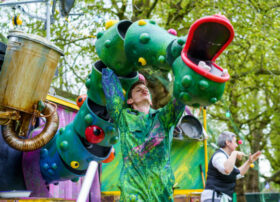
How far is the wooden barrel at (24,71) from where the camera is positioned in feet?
11.5

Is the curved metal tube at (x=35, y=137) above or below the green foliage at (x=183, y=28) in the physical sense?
below

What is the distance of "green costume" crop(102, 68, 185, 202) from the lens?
2457 mm

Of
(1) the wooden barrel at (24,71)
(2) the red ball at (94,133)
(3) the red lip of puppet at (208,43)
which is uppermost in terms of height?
(1) the wooden barrel at (24,71)

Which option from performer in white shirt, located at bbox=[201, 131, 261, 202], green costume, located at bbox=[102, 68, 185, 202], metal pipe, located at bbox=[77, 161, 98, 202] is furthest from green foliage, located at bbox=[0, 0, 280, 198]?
metal pipe, located at bbox=[77, 161, 98, 202]

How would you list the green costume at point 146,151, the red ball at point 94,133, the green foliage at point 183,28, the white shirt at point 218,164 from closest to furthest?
1. the green costume at point 146,151
2. the red ball at point 94,133
3. the white shirt at point 218,164
4. the green foliage at point 183,28

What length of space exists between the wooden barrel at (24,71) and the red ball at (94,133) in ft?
2.05

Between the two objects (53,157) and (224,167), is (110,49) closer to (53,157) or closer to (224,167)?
(53,157)

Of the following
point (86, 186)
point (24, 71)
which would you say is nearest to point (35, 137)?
point (24, 71)

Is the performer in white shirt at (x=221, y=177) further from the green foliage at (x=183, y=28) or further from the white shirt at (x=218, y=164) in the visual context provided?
the green foliage at (x=183, y=28)

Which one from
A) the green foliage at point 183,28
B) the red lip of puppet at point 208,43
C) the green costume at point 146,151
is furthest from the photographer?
the green foliage at point 183,28

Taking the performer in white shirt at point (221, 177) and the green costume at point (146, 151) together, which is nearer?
the green costume at point (146, 151)

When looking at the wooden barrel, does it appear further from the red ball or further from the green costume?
the green costume

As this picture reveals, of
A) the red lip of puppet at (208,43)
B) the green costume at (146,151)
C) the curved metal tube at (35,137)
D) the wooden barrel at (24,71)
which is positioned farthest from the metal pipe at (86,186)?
the curved metal tube at (35,137)

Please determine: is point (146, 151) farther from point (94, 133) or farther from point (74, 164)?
point (74, 164)
